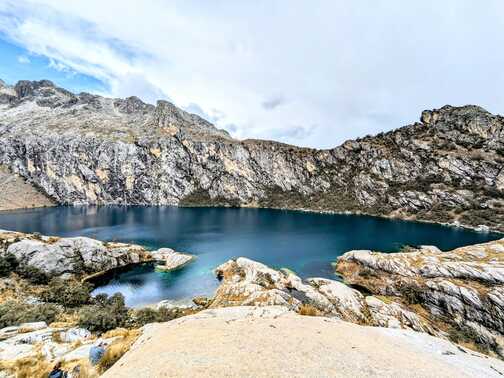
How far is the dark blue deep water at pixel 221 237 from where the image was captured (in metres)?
63.7

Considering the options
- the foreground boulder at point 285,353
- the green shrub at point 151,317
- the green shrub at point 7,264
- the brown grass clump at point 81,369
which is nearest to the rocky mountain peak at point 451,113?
the foreground boulder at point 285,353

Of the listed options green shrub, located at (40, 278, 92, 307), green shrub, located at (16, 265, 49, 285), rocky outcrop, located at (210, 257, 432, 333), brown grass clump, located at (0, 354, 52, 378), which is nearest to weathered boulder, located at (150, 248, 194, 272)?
rocky outcrop, located at (210, 257, 432, 333)

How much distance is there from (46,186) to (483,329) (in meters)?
227

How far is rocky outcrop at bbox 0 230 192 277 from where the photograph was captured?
5759cm

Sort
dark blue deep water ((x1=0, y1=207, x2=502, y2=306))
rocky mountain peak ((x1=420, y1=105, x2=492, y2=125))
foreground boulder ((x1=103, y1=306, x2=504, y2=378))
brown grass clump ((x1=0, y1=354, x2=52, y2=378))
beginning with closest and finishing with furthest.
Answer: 1. foreground boulder ((x1=103, y1=306, x2=504, y2=378))
2. brown grass clump ((x1=0, y1=354, x2=52, y2=378))
3. dark blue deep water ((x1=0, y1=207, x2=502, y2=306))
4. rocky mountain peak ((x1=420, y1=105, x2=492, y2=125))

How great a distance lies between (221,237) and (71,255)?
50.2m

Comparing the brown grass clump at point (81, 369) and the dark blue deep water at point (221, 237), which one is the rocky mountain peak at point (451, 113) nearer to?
the dark blue deep water at point (221, 237)

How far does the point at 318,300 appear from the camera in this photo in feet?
148

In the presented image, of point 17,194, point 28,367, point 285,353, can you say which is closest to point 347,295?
point 285,353

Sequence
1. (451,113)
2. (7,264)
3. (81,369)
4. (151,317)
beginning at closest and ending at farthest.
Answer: (81,369), (151,317), (7,264), (451,113)

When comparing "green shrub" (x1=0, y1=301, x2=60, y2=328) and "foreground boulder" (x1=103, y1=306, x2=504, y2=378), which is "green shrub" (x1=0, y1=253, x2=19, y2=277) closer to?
"green shrub" (x1=0, y1=301, x2=60, y2=328)

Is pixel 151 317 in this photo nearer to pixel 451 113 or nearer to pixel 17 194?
pixel 17 194

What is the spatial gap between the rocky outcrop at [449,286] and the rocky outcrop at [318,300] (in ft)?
17.6

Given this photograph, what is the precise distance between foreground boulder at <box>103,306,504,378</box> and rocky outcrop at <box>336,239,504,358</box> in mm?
32223
